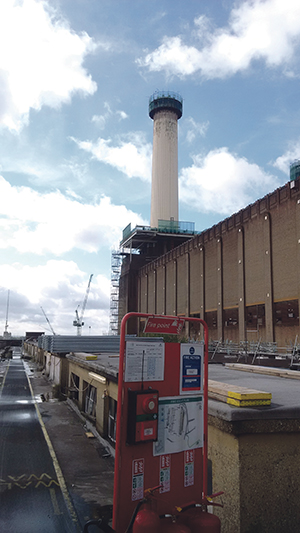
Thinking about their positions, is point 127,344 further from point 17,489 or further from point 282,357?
point 282,357

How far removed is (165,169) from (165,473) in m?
78.2

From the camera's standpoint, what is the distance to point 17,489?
32.1 feet

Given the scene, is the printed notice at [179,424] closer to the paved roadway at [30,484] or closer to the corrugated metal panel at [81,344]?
the paved roadway at [30,484]

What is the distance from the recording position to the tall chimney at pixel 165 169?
80500 millimetres

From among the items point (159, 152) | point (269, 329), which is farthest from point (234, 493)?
point (159, 152)

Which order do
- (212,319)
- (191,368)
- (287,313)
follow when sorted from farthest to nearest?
(212,319) → (287,313) → (191,368)

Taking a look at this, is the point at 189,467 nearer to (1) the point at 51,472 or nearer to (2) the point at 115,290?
(1) the point at 51,472

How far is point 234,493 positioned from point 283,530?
104 cm

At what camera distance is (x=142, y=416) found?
5336mm

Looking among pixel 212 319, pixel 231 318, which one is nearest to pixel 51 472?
pixel 231 318

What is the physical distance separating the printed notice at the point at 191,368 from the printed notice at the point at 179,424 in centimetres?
15

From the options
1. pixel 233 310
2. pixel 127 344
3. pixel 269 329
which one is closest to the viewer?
pixel 127 344

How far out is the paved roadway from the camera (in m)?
8.01

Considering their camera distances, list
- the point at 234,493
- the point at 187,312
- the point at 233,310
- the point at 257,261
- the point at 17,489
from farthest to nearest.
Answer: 1. the point at 187,312
2. the point at 233,310
3. the point at 257,261
4. the point at 17,489
5. the point at 234,493
